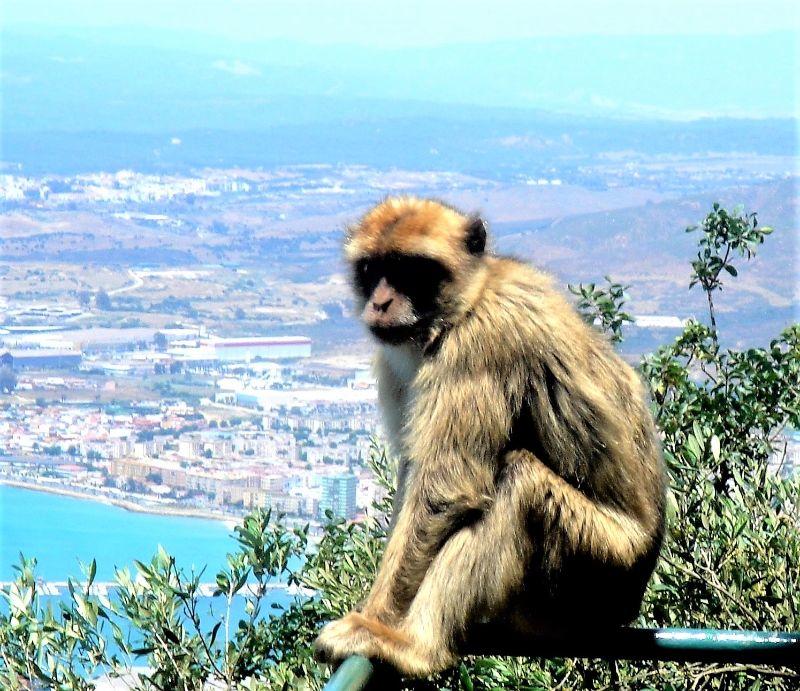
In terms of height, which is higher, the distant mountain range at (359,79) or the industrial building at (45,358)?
the distant mountain range at (359,79)

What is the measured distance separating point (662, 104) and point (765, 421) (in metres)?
108

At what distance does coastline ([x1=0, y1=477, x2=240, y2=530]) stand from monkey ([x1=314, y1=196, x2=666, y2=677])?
7750mm

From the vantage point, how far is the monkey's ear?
Result: 474 centimetres

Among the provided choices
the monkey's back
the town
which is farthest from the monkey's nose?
the town

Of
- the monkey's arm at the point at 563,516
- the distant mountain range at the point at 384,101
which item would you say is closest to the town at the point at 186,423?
the monkey's arm at the point at 563,516

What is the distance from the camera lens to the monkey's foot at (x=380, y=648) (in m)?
3.87

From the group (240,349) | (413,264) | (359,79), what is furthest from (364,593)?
(359,79)

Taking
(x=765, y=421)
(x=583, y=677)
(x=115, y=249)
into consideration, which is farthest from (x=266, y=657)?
(x=115, y=249)

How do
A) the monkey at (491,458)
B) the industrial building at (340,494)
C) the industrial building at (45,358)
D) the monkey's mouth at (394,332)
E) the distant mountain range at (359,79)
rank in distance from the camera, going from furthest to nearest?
the distant mountain range at (359,79) < the industrial building at (45,358) < the industrial building at (340,494) < the monkey's mouth at (394,332) < the monkey at (491,458)

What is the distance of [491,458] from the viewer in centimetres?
425

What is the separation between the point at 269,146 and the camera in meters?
63.1

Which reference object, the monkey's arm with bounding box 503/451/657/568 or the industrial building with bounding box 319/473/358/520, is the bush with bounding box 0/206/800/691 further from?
the industrial building with bounding box 319/473/358/520

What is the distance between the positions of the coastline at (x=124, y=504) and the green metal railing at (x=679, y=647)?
9.05 meters

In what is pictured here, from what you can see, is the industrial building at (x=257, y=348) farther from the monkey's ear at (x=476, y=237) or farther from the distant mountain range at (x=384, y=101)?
the monkey's ear at (x=476, y=237)
